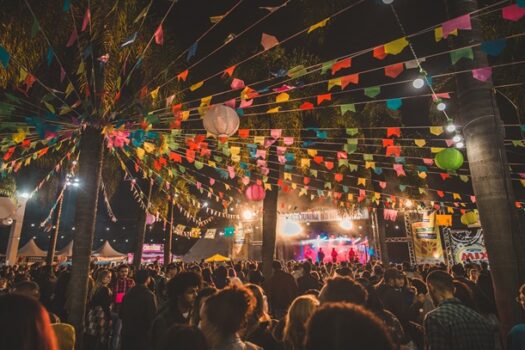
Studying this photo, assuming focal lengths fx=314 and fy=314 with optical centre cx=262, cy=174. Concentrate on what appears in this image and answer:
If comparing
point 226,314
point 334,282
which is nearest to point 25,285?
point 226,314

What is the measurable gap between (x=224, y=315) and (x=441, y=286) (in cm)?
240

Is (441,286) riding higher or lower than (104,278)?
higher

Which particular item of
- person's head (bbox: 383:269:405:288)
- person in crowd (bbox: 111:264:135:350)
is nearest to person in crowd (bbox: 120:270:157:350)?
person in crowd (bbox: 111:264:135:350)

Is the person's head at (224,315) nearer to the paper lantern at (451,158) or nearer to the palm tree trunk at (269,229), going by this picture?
the paper lantern at (451,158)

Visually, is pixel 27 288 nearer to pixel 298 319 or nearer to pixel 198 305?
pixel 198 305

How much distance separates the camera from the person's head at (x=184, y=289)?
378 centimetres

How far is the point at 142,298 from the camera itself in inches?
192

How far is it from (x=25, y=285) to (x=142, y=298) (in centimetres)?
154

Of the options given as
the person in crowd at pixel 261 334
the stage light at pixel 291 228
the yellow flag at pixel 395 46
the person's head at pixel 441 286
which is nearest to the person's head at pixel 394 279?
the person's head at pixel 441 286

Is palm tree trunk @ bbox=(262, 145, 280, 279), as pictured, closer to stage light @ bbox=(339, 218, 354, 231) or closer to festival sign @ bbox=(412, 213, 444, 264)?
festival sign @ bbox=(412, 213, 444, 264)

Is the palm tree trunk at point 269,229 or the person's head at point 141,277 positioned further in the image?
the palm tree trunk at point 269,229

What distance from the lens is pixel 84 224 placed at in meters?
5.98

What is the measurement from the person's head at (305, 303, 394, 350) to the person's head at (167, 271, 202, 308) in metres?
2.58

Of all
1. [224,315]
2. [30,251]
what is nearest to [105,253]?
[30,251]
